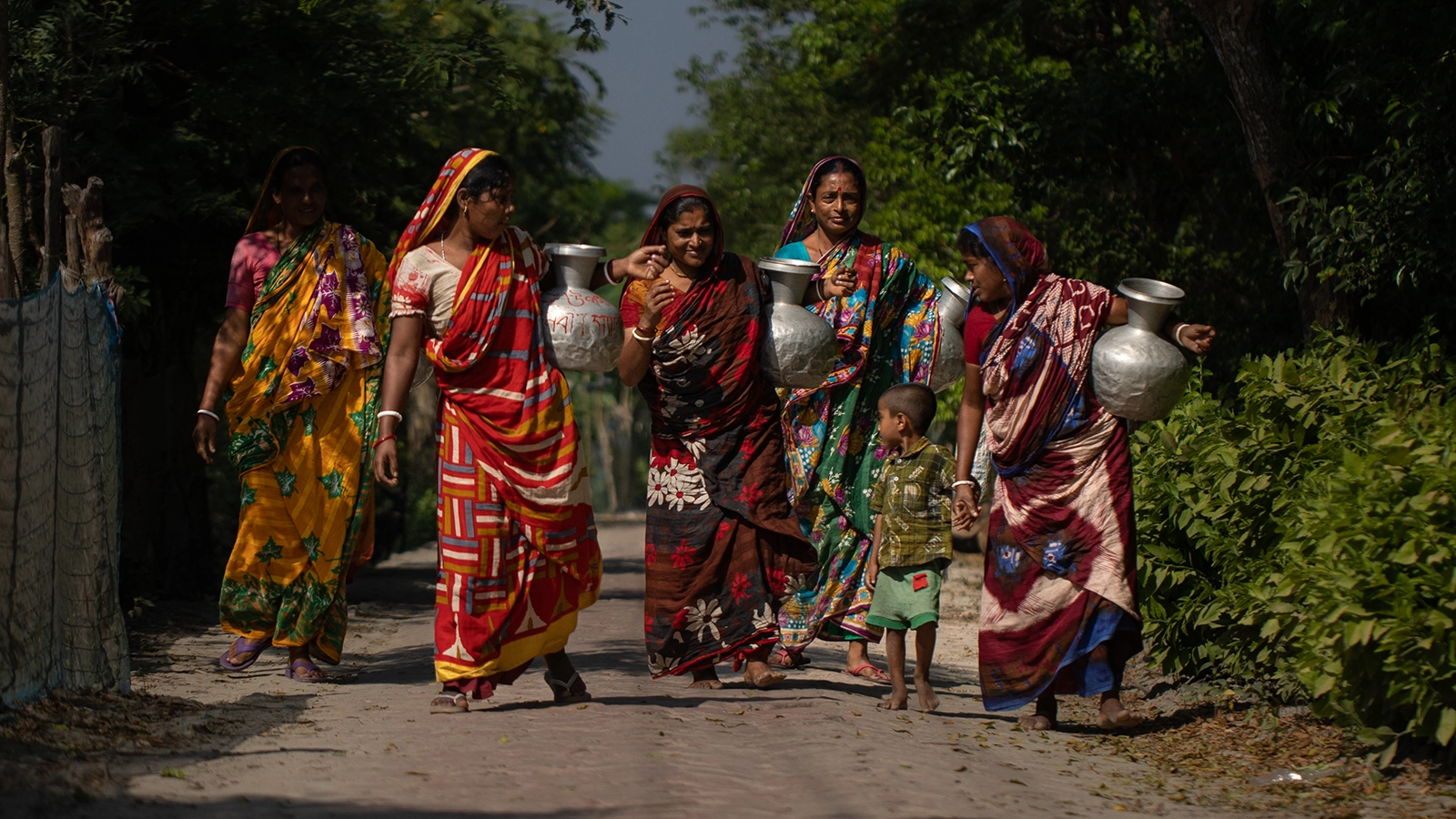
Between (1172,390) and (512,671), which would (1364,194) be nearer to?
(1172,390)

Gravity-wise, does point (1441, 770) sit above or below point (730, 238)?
below

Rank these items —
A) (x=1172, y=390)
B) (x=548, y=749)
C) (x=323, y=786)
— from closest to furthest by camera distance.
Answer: (x=323, y=786)
(x=548, y=749)
(x=1172, y=390)

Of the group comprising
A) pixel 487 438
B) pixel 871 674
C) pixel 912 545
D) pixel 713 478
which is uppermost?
pixel 487 438

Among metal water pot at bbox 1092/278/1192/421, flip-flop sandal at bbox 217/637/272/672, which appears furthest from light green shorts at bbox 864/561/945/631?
flip-flop sandal at bbox 217/637/272/672

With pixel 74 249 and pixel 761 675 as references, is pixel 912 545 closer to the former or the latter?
pixel 761 675

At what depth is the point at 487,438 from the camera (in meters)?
6.37

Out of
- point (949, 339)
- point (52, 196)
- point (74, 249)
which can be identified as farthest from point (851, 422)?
point (52, 196)

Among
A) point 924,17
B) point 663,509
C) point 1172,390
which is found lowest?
point 663,509

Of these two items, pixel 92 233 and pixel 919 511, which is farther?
pixel 92 233

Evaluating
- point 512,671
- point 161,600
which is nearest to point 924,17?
point 161,600

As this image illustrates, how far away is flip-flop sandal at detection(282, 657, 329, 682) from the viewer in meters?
7.48

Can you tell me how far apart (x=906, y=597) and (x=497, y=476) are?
1.84 metres

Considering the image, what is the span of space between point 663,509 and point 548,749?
184 cm

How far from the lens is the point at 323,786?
473cm
